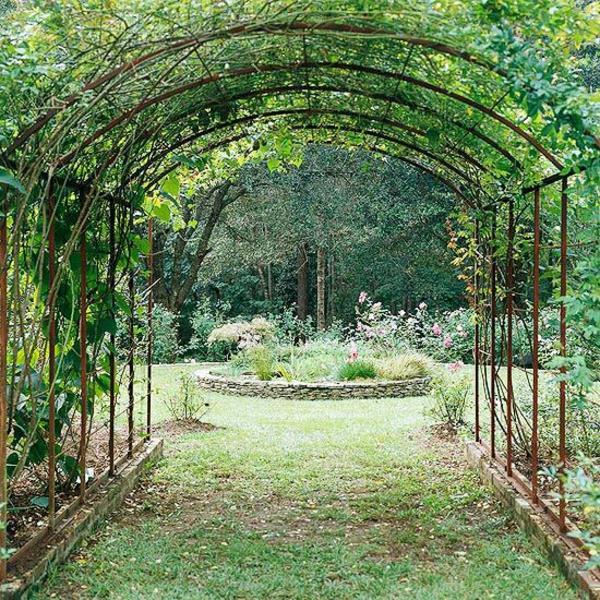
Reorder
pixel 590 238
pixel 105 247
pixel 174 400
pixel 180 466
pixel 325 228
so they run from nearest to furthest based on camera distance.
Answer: pixel 590 238, pixel 105 247, pixel 180 466, pixel 174 400, pixel 325 228

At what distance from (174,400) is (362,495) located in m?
3.41

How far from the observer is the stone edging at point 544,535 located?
3.03m

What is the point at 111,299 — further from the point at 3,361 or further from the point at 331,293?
the point at 331,293

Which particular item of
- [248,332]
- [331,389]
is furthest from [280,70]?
[248,332]

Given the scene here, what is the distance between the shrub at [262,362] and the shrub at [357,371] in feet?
3.51

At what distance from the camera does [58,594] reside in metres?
3.18

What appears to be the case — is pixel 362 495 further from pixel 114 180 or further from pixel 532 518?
pixel 114 180

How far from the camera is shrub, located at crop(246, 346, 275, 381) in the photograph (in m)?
10.6

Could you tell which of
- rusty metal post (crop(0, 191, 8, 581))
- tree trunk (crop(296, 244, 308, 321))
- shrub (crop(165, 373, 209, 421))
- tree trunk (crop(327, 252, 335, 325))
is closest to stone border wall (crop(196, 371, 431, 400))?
shrub (crop(165, 373, 209, 421))

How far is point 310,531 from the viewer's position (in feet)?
13.9

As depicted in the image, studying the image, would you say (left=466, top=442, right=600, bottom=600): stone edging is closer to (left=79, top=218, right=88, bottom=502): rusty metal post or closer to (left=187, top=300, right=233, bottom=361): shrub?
(left=79, top=218, right=88, bottom=502): rusty metal post

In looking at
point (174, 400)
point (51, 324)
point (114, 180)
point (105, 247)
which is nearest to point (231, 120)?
point (114, 180)

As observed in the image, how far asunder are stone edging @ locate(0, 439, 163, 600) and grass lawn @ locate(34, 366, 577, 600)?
3.2 inches

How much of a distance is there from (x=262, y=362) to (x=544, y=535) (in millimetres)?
7302
